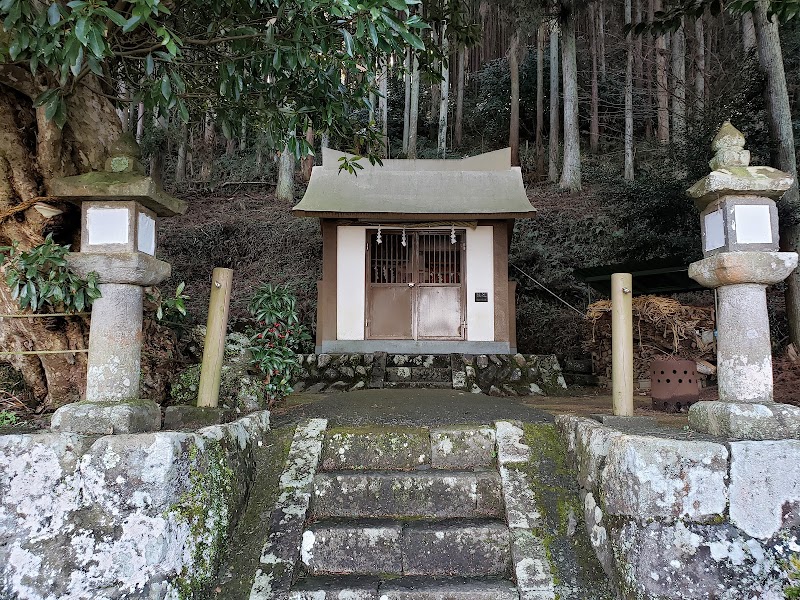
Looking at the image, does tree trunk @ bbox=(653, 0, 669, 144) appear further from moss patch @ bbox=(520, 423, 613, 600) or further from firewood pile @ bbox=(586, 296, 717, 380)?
moss patch @ bbox=(520, 423, 613, 600)

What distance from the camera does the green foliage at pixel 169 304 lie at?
3.75 m

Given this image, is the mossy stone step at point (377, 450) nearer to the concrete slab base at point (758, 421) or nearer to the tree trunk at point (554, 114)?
the concrete slab base at point (758, 421)

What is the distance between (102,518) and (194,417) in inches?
45.6

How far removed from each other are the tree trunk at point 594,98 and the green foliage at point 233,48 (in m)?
18.6

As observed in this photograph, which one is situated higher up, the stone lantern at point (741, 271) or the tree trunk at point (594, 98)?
the tree trunk at point (594, 98)

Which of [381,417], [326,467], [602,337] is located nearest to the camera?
[326,467]

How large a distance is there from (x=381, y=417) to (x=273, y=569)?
1.66m

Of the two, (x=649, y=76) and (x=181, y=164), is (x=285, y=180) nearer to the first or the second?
(x=181, y=164)

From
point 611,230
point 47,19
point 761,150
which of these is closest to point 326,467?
point 47,19

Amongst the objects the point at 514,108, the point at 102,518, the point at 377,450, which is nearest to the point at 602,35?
the point at 514,108

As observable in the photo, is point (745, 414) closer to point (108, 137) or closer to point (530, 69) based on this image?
point (108, 137)

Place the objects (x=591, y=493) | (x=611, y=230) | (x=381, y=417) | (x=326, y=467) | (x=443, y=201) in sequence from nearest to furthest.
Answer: (x=591, y=493) → (x=326, y=467) → (x=381, y=417) → (x=443, y=201) → (x=611, y=230)

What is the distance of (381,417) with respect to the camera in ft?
14.0

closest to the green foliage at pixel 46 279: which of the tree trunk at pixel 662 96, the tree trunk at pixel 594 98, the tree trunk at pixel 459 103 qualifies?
the tree trunk at pixel 662 96
